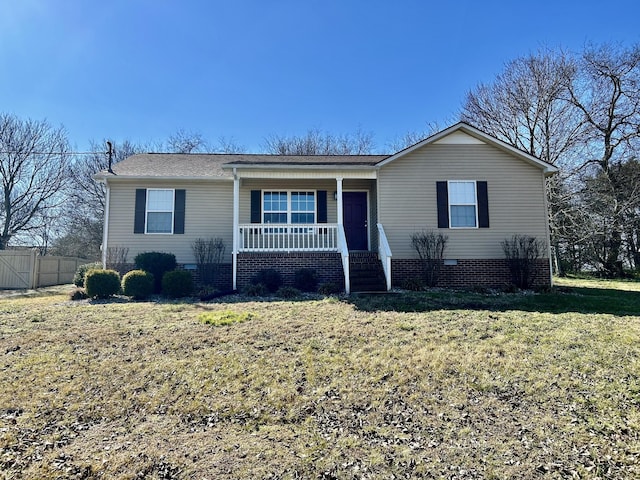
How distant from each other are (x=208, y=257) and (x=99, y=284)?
10.4 feet

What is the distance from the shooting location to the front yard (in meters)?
3.01

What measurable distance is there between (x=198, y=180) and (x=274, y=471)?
1103cm

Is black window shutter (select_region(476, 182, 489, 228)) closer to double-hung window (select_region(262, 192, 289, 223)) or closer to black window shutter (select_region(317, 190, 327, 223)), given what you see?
black window shutter (select_region(317, 190, 327, 223))

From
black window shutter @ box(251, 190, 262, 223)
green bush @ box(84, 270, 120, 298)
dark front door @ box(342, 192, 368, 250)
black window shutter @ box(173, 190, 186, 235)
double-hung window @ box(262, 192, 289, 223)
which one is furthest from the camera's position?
dark front door @ box(342, 192, 368, 250)

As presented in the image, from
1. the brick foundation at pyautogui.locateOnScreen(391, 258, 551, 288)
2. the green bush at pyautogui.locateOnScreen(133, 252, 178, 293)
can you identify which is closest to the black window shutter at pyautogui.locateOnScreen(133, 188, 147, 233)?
the green bush at pyautogui.locateOnScreen(133, 252, 178, 293)

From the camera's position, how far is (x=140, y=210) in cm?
1241

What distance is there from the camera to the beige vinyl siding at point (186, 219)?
12.4m

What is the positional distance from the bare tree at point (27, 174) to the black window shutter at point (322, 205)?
22314 mm

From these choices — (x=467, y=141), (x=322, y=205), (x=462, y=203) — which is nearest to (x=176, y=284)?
(x=322, y=205)

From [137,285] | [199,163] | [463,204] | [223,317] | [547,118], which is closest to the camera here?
[223,317]

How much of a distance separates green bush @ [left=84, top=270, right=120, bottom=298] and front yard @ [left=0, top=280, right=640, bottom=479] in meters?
2.84

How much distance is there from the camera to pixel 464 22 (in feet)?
37.4

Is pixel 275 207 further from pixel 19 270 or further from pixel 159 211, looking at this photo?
pixel 19 270

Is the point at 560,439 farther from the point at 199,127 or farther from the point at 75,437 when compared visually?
the point at 199,127
